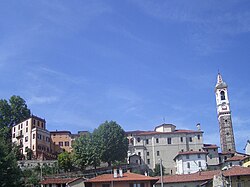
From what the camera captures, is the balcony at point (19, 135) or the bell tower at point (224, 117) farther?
the bell tower at point (224, 117)

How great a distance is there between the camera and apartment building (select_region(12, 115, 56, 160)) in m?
101

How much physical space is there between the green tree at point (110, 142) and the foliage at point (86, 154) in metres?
1.14

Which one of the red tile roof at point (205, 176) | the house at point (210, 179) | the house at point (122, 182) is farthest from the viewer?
the house at point (122, 182)

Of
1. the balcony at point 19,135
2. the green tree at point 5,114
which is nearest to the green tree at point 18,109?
the green tree at point 5,114

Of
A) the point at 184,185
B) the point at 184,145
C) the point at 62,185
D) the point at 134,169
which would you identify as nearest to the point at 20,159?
the point at 134,169

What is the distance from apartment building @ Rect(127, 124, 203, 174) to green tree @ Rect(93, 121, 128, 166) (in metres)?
16.6

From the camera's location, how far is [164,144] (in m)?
105

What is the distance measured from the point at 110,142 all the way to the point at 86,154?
19.4 feet

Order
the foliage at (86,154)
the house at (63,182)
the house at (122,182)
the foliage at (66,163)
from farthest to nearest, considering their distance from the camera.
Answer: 1. the foliage at (66,163)
2. the foliage at (86,154)
3. the house at (63,182)
4. the house at (122,182)

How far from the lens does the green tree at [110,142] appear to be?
8531 centimetres

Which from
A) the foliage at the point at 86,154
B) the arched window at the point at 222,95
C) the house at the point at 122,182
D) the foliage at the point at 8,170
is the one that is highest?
the arched window at the point at 222,95

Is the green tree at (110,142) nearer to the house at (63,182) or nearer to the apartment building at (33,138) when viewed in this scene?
the house at (63,182)

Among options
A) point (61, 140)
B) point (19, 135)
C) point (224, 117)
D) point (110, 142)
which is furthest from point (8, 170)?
point (224, 117)

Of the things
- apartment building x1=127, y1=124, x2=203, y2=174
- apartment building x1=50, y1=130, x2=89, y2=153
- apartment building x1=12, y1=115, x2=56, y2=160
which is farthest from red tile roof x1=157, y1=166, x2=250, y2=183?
apartment building x1=50, y1=130, x2=89, y2=153
